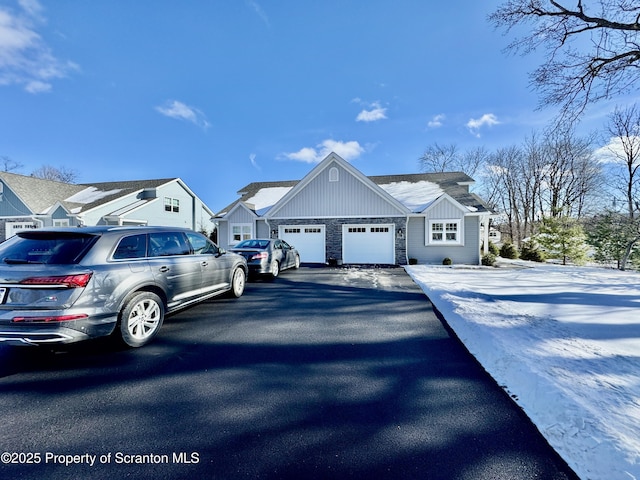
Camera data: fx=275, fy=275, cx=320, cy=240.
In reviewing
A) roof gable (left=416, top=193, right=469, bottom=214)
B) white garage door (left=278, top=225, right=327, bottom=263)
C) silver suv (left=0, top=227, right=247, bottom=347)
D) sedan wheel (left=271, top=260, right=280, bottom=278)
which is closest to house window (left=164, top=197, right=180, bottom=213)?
white garage door (left=278, top=225, right=327, bottom=263)

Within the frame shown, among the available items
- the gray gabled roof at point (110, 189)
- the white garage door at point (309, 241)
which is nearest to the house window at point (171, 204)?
the gray gabled roof at point (110, 189)

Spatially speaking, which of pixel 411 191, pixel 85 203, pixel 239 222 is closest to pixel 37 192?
pixel 85 203

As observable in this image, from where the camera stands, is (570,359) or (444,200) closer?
(570,359)

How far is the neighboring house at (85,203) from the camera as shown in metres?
20.1

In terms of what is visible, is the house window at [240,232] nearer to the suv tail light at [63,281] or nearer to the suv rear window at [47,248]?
the suv rear window at [47,248]

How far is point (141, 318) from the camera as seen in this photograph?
407 cm

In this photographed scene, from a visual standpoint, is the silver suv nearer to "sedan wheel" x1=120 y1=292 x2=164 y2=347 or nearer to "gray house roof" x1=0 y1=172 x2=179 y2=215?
"sedan wheel" x1=120 y1=292 x2=164 y2=347

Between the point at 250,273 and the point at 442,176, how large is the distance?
57.8ft

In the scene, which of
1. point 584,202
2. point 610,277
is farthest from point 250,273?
point 584,202

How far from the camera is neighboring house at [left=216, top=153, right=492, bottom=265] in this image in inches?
591

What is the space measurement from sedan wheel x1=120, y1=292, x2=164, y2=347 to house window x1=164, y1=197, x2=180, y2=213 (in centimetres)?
2285

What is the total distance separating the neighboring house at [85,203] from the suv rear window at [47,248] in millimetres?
19397

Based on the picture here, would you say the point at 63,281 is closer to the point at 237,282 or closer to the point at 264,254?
the point at 237,282

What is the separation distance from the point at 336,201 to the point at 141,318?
12.5m
